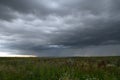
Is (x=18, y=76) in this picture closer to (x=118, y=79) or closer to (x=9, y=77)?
(x=9, y=77)

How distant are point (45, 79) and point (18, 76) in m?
2.02

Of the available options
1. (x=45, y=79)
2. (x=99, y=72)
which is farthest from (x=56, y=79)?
(x=99, y=72)

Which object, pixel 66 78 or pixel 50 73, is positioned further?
pixel 50 73

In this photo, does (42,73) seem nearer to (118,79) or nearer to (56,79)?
(56,79)

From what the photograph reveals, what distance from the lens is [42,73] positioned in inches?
457

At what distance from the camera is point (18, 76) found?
1126 cm

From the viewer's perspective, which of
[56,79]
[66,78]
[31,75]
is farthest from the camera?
[31,75]

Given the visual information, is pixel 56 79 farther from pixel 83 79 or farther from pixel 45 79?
pixel 83 79

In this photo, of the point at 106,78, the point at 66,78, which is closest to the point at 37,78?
the point at 66,78

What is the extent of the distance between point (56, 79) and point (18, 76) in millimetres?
2666

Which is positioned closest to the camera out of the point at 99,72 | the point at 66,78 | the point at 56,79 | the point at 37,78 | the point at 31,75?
the point at 66,78

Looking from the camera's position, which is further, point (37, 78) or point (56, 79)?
point (37, 78)

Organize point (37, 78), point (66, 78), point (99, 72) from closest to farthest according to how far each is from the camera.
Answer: point (66, 78)
point (37, 78)
point (99, 72)

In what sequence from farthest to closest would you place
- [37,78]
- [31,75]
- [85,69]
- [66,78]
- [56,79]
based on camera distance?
[85,69], [31,75], [37,78], [56,79], [66,78]
